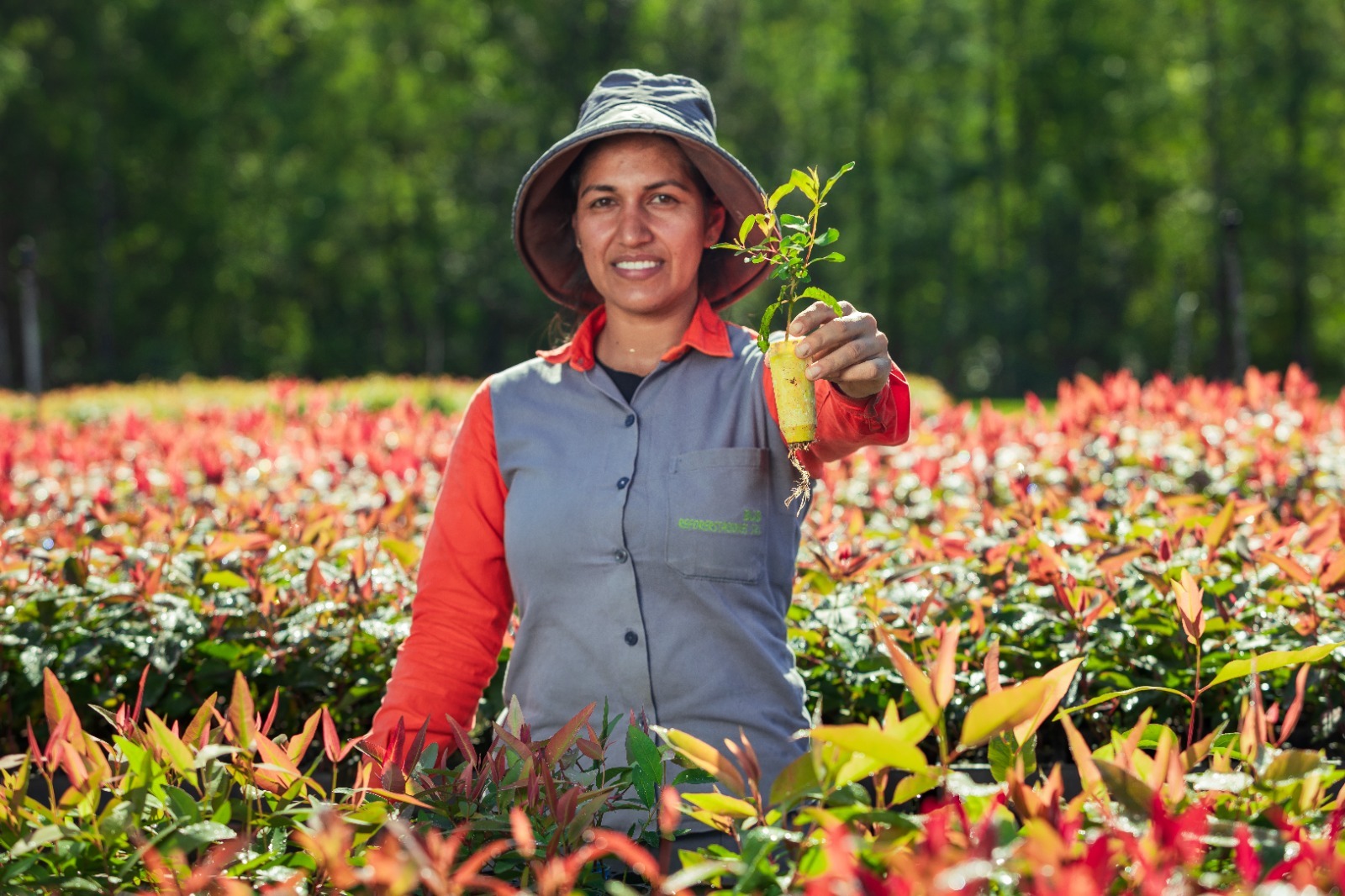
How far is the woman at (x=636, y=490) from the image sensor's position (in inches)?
92.2

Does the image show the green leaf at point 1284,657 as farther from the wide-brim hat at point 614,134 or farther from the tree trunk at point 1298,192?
the tree trunk at point 1298,192

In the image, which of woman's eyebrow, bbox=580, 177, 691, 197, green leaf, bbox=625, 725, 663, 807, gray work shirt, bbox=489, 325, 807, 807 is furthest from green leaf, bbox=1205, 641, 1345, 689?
woman's eyebrow, bbox=580, 177, 691, 197

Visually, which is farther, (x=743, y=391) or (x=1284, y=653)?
(x=743, y=391)

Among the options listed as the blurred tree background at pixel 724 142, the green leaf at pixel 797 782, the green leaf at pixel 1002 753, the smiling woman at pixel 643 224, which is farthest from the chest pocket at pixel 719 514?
the blurred tree background at pixel 724 142

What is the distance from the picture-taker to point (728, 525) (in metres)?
2.37

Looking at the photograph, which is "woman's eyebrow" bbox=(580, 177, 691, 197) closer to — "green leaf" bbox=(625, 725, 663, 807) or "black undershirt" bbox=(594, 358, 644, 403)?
"black undershirt" bbox=(594, 358, 644, 403)

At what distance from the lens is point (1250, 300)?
33.6 meters

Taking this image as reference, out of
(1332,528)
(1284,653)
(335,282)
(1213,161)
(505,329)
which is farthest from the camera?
(335,282)

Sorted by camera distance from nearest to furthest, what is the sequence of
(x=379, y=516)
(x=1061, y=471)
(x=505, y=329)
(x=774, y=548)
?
(x=774, y=548) → (x=379, y=516) → (x=1061, y=471) → (x=505, y=329)

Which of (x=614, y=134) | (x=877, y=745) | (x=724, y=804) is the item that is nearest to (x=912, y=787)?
(x=877, y=745)

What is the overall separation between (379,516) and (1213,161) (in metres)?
32.7

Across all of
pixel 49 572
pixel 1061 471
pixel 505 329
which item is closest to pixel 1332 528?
pixel 1061 471

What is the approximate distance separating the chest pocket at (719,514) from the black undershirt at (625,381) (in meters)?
0.27

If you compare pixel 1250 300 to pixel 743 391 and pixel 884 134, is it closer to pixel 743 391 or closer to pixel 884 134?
pixel 884 134
